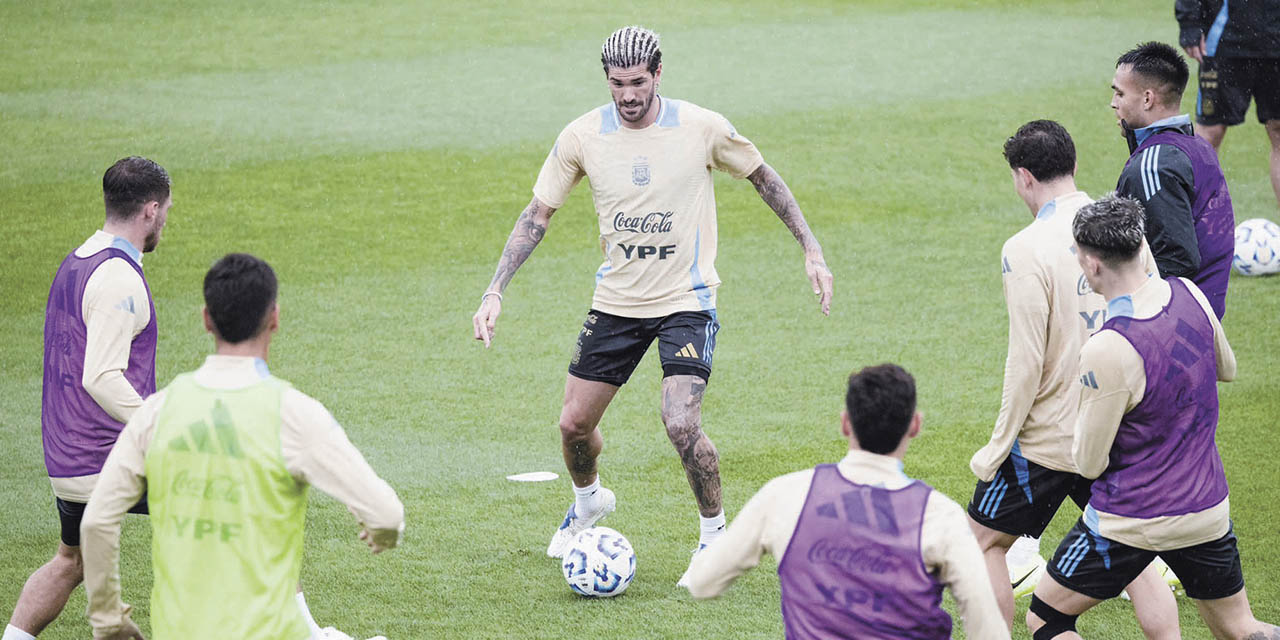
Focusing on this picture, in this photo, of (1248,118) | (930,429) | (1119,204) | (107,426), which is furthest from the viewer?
(1248,118)

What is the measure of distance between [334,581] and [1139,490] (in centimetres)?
370

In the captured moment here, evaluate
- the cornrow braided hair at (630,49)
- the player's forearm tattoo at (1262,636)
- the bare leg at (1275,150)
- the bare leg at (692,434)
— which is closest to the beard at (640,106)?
the cornrow braided hair at (630,49)

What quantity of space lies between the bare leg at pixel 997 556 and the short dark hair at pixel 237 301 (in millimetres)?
2995

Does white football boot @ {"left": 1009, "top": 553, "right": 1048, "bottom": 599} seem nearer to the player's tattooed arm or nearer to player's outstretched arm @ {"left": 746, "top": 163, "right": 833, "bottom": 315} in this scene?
player's outstretched arm @ {"left": 746, "top": 163, "right": 833, "bottom": 315}

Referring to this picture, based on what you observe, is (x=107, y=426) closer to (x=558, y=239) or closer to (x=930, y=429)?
(x=930, y=429)

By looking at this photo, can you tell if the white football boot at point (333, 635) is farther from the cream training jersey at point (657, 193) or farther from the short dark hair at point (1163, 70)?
the short dark hair at point (1163, 70)

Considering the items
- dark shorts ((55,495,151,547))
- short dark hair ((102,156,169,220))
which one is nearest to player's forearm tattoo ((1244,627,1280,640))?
dark shorts ((55,495,151,547))

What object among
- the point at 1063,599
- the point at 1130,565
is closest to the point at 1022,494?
the point at 1063,599

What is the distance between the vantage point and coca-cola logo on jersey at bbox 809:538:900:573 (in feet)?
11.7

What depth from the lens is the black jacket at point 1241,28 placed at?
35.1ft

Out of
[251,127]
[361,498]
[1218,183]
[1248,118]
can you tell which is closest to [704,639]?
[361,498]

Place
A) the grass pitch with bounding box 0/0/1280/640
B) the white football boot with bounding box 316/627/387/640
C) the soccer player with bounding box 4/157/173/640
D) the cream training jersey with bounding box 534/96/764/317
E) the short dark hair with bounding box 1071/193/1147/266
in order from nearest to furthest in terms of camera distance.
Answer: the short dark hair with bounding box 1071/193/1147/266 → the soccer player with bounding box 4/157/173/640 → the white football boot with bounding box 316/627/387/640 → the cream training jersey with bounding box 534/96/764/317 → the grass pitch with bounding box 0/0/1280/640

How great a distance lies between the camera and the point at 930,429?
8336 millimetres

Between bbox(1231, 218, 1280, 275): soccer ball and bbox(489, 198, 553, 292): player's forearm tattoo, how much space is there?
6781 millimetres
